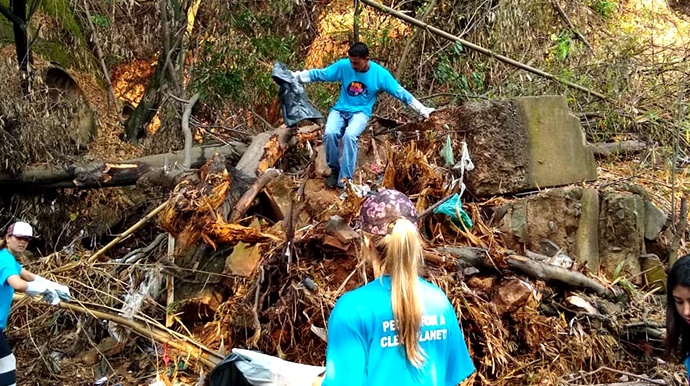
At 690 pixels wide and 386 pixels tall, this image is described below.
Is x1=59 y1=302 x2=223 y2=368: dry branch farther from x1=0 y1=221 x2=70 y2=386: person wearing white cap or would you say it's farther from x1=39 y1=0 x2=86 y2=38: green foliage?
x1=39 y1=0 x2=86 y2=38: green foliage

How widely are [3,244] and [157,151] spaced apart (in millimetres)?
4278

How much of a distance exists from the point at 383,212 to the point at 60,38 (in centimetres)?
943

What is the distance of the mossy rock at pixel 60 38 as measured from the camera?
31.5 ft

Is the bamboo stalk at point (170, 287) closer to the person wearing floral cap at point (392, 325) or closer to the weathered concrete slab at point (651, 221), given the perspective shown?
the person wearing floral cap at point (392, 325)

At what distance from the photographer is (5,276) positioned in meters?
3.99

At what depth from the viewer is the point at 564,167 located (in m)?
5.83

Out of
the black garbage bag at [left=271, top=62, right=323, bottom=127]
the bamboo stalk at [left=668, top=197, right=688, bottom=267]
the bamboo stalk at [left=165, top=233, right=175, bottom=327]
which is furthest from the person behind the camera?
the black garbage bag at [left=271, top=62, right=323, bottom=127]

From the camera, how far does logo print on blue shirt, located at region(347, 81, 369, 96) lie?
5.88m

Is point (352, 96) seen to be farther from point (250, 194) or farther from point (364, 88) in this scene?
point (250, 194)

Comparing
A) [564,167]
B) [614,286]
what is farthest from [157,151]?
[614,286]

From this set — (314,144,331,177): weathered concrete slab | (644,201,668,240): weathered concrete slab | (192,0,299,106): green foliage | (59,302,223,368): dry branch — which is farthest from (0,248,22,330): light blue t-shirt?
(644,201,668,240): weathered concrete slab

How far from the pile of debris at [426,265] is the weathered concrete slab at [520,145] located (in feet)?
0.04

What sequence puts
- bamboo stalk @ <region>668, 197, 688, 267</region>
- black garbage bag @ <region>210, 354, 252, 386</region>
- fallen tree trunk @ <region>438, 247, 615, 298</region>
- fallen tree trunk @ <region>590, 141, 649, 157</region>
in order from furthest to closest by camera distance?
fallen tree trunk @ <region>590, 141, 649, 157</region>
bamboo stalk @ <region>668, 197, 688, 267</region>
fallen tree trunk @ <region>438, 247, 615, 298</region>
black garbage bag @ <region>210, 354, 252, 386</region>

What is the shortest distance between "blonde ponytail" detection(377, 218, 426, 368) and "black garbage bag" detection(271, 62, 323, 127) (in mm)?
4135
